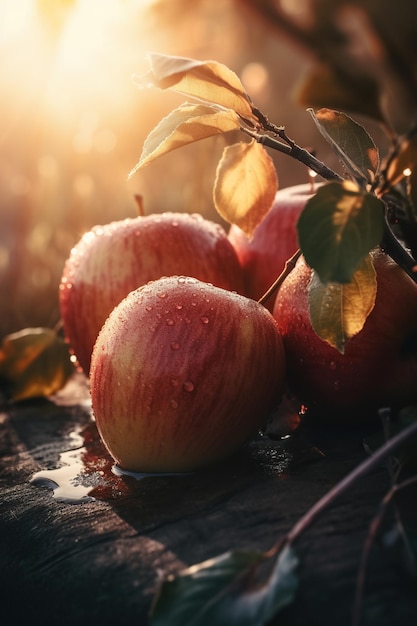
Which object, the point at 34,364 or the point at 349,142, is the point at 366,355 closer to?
the point at 349,142

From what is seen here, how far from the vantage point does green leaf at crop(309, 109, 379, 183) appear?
0.74 metres

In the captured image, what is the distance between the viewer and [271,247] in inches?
49.9

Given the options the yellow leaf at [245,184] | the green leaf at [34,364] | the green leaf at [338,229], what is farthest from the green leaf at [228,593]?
the green leaf at [34,364]

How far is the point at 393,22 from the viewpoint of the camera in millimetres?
376

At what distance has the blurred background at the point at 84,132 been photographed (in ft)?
6.45

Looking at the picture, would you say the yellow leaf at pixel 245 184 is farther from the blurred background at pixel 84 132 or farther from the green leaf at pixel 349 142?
the blurred background at pixel 84 132

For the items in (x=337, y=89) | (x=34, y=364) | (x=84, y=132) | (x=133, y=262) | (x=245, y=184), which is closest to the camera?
(x=337, y=89)

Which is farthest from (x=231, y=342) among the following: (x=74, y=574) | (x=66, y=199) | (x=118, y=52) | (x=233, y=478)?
(x=66, y=199)

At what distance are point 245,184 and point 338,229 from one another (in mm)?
330

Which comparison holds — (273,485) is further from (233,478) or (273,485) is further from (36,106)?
(36,106)

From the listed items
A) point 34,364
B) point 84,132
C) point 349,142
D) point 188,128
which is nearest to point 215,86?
point 188,128

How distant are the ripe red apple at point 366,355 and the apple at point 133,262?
293 millimetres

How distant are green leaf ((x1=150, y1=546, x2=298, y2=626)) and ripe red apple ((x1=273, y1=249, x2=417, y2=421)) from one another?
1.23ft

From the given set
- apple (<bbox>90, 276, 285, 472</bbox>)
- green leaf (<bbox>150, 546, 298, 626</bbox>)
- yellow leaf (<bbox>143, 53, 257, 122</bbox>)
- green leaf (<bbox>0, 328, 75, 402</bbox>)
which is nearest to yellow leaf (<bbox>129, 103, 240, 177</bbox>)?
yellow leaf (<bbox>143, 53, 257, 122</bbox>)
